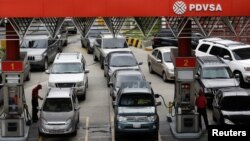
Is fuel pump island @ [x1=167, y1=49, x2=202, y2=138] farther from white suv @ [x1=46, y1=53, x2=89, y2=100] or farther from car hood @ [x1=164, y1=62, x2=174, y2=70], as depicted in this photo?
car hood @ [x1=164, y1=62, x2=174, y2=70]

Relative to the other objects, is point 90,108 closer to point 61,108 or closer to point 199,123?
point 61,108

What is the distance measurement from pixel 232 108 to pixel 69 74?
955cm

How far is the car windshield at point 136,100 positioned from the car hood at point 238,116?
279 cm

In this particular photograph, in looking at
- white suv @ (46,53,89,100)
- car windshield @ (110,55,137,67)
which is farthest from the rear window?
white suv @ (46,53,89,100)

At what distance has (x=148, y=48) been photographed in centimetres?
4497

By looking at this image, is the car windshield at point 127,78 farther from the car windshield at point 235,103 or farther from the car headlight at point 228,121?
the car headlight at point 228,121

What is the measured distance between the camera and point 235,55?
30.5 metres

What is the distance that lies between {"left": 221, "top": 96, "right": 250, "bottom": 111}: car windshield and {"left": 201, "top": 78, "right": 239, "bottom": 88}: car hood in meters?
3.77

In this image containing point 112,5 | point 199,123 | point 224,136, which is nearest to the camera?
point 224,136

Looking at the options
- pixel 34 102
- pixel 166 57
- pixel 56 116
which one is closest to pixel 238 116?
pixel 56 116

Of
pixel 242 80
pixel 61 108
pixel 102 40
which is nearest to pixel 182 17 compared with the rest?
pixel 61 108

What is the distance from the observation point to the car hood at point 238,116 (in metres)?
20.9

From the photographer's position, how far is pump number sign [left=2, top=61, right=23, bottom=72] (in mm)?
20297

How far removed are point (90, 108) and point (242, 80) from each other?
27.5ft
